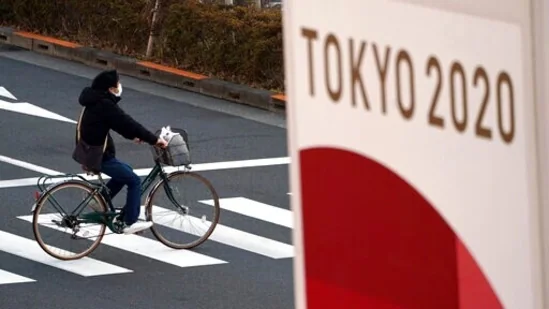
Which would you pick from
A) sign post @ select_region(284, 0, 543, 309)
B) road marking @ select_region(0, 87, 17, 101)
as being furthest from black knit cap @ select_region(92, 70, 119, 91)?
sign post @ select_region(284, 0, 543, 309)

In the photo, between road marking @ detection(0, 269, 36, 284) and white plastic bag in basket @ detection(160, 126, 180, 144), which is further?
white plastic bag in basket @ detection(160, 126, 180, 144)

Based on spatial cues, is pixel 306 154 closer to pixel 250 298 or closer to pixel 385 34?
pixel 385 34

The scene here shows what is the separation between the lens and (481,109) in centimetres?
214

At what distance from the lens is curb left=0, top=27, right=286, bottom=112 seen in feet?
65.9

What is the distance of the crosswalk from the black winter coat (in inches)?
39.5

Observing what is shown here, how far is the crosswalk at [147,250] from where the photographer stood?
12.5 metres

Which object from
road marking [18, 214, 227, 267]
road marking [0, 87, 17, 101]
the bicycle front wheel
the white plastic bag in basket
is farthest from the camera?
road marking [0, 87, 17, 101]

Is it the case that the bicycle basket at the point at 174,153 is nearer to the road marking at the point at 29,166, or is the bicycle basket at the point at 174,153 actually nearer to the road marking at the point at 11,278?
the road marking at the point at 11,278

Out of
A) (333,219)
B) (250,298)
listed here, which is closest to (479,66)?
(333,219)

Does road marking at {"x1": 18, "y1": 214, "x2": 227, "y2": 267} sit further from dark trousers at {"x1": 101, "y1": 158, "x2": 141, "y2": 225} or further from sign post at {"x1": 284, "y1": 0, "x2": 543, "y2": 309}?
sign post at {"x1": 284, "y1": 0, "x2": 543, "y2": 309}

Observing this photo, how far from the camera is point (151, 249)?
1314 cm

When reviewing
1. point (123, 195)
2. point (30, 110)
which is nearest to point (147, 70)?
point (30, 110)

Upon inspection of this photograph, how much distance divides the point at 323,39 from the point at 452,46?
0.92 ft

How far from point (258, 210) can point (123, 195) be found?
1509 mm
